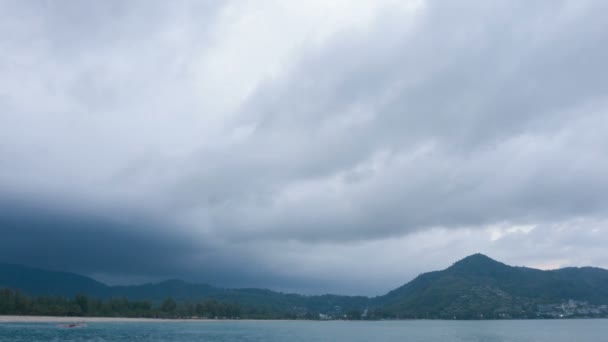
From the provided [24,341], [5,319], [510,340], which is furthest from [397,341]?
[5,319]

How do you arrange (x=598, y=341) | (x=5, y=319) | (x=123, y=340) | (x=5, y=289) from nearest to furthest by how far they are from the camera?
(x=123, y=340)
(x=598, y=341)
(x=5, y=319)
(x=5, y=289)

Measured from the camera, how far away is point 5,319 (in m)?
162

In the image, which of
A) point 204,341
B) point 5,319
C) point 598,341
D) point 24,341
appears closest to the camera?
point 24,341

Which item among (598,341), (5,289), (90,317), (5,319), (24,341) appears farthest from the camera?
(90,317)

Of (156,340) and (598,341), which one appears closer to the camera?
(156,340)

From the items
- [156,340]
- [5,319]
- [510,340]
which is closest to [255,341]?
[156,340]

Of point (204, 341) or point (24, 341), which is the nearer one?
point (24, 341)

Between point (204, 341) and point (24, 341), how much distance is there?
1271 inches

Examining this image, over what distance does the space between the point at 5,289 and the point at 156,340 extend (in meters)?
108

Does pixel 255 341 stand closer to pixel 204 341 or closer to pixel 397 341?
pixel 204 341

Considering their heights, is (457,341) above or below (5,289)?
below

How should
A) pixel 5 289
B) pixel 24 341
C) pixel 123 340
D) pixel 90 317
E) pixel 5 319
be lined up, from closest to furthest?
pixel 24 341 → pixel 123 340 → pixel 5 319 → pixel 5 289 → pixel 90 317

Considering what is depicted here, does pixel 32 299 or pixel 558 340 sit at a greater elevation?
pixel 32 299

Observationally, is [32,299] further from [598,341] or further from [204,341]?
[598,341]
